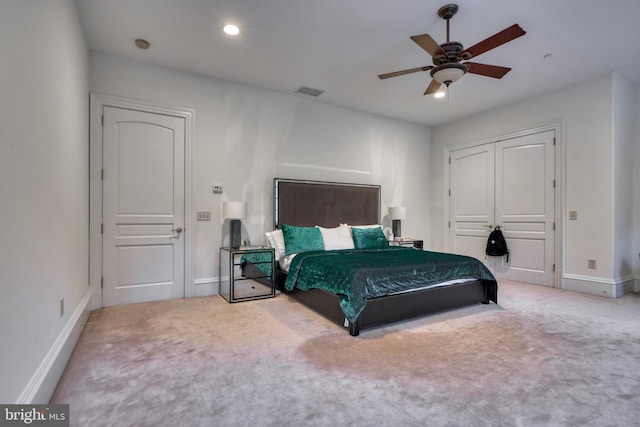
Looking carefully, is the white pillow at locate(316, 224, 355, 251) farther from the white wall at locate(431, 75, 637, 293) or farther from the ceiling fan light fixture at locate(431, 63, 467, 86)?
the white wall at locate(431, 75, 637, 293)

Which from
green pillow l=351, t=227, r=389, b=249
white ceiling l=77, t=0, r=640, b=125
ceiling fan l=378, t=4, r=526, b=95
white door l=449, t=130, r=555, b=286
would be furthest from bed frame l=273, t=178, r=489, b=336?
ceiling fan l=378, t=4, r=526, b=95

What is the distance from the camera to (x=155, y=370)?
83.2 inches

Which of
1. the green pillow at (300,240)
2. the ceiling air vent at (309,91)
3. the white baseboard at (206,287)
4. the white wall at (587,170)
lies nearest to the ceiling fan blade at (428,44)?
the ceiling air vent at (309,91)

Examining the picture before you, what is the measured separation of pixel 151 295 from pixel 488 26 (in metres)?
4.70

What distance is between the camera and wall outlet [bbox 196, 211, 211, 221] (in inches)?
161

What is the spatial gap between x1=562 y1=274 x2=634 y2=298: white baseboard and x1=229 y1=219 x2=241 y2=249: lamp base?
462 centimetres

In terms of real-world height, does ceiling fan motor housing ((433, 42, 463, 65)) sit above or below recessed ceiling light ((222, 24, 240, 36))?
below

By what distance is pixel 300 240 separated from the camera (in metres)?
4.19

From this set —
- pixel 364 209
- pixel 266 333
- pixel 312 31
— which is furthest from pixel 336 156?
pixel 266 333

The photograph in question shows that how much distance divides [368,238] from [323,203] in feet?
2.95

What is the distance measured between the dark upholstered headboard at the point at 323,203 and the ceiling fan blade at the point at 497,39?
2.77m

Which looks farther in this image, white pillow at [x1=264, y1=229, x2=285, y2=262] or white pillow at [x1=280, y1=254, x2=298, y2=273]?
white pillow at [x1=264, y1=229, x2=285, y2=262]

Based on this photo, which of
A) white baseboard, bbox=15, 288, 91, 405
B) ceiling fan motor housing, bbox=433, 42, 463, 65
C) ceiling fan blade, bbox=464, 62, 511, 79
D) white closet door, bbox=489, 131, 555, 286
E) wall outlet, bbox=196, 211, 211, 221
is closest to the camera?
white baseboard, bbox=15, 288, 91, 405

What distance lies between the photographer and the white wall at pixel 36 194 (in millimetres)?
1377
